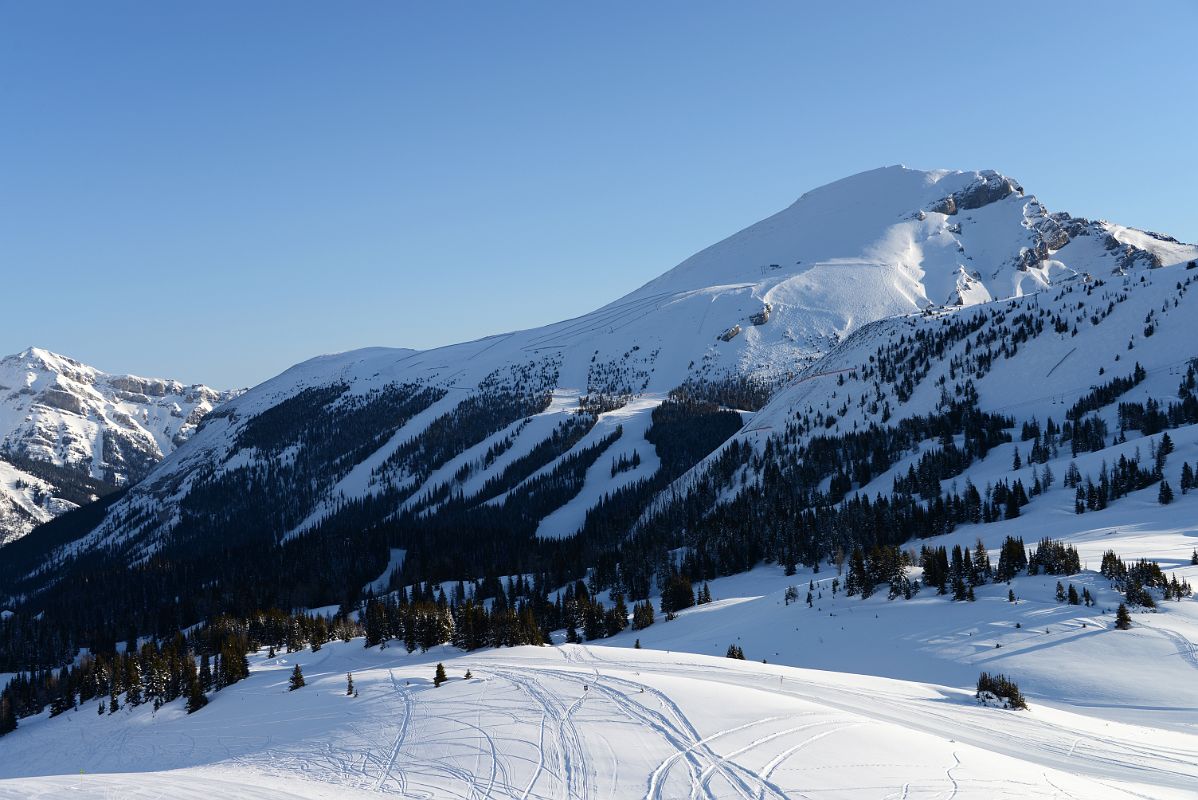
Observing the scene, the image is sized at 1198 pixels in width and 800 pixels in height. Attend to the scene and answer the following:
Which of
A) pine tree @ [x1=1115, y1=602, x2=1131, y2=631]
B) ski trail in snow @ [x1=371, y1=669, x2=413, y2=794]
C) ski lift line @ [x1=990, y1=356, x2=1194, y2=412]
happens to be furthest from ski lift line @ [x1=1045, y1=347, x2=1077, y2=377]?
ski trail in snow @ [x1=371, y1=669, x2=413, y2=794]

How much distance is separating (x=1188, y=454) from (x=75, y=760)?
10271cm

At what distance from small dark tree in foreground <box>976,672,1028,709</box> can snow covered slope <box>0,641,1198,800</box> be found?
78 centimetres

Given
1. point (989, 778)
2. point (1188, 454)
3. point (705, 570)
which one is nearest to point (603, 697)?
point (989, 778)

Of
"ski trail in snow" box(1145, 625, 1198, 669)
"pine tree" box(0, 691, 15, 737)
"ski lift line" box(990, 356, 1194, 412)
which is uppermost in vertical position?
"ski lift line" box(990, 356, 1194, 412)

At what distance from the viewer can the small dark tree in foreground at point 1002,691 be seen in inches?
1139

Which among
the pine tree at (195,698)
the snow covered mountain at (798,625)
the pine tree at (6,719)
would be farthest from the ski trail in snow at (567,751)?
the pine tree at (6,719)

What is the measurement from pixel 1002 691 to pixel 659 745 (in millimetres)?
15550

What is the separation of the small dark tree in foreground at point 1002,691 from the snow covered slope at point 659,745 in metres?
0.78

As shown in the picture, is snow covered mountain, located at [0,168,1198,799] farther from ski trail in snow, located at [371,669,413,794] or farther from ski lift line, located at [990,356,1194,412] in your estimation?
ski lift line, located at [990,356,1194,412]

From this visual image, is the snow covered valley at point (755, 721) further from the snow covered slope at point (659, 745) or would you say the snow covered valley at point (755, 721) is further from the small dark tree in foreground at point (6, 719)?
the small dark tree in foreground at point (6, 719)

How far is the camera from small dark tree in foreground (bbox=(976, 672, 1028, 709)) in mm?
28922

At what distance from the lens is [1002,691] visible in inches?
1174

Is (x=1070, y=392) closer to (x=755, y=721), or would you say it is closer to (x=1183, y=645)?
(x=1183, y=645)

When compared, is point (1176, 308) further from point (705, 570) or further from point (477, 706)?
point (477, 706)
